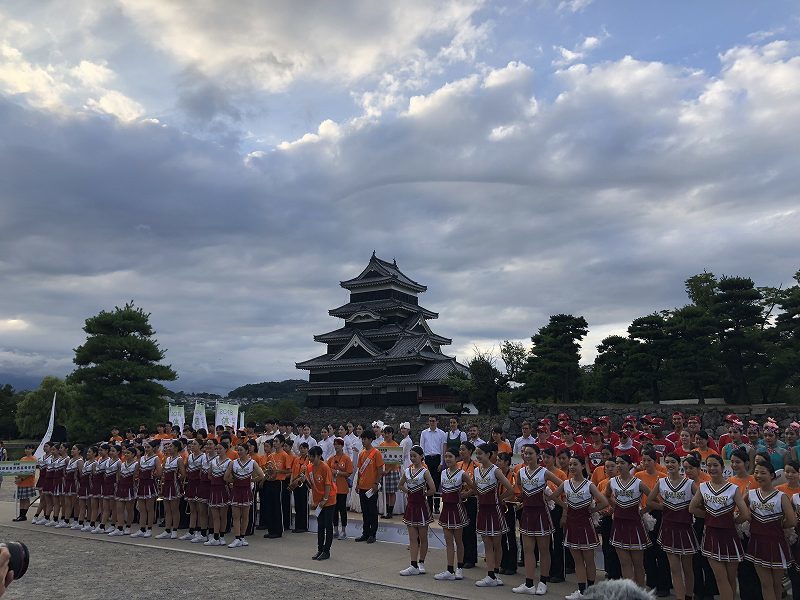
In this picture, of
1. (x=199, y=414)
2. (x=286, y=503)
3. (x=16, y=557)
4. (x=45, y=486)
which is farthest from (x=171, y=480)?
(x=199, y=414)

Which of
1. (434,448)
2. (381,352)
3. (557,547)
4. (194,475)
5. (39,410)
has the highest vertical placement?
(381,352)

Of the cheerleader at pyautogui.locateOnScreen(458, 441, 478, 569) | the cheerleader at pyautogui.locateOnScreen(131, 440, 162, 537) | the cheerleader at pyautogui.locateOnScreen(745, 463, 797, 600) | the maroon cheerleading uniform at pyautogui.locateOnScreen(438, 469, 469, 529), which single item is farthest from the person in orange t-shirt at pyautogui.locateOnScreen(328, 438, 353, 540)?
the cheerleader at pyautogui.locateOnScreen(745, 463, 797, 600)

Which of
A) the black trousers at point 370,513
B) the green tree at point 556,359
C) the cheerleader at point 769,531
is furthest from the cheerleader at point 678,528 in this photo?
the green tree at point 556,359

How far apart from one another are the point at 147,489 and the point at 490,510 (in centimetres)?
747

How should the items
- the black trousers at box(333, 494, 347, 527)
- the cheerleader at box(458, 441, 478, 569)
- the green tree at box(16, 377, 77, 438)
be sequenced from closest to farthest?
the cheerleader at box(458, 441, 478, 569) < the black trousers at box(333, 494, 347, 527) < the green tree at box(16, 377, 77, 438)

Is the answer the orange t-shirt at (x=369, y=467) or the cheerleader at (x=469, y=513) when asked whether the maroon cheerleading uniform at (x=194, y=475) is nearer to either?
the orange t-shirt at (x=369, y=467)

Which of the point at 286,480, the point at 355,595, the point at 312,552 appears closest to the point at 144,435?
the point at 286,480

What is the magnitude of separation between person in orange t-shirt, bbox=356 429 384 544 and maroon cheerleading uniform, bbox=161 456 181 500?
147 inches

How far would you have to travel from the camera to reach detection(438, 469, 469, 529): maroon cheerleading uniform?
823 centimetres

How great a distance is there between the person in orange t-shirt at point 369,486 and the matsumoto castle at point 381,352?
28.0m

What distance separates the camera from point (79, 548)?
10.8 metres

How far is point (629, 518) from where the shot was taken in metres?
6.98

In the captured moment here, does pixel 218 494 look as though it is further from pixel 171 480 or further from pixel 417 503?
pixel 417 503

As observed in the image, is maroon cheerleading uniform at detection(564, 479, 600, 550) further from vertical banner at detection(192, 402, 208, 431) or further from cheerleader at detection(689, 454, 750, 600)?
vertical banner at detection(192, 402, 208, 431)
